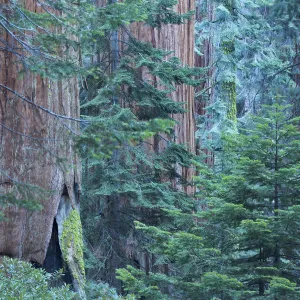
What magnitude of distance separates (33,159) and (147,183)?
3.31 metres

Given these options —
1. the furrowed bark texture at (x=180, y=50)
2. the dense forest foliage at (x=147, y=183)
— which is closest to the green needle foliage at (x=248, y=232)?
the dense forest foliage at (x=147, y=183)

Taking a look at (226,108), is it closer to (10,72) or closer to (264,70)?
(264,70)

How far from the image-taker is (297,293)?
6793 millimetres

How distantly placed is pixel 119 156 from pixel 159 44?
94.2 inches

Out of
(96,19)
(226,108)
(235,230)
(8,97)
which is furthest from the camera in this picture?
(226,108)

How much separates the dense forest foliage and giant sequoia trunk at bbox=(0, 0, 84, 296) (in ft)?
0.40

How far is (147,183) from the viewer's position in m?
9.84

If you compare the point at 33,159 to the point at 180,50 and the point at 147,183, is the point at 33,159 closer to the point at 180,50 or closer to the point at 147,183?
the point at 147,183

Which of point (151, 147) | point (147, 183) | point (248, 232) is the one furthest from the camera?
point (151, 147)

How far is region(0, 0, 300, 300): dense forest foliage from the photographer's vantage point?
5.75 meters

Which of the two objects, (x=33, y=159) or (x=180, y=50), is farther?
(x=180, y=50)

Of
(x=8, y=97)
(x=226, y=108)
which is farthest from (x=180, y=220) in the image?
(x=226, y=108)

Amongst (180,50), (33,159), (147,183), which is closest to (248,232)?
(33,159)

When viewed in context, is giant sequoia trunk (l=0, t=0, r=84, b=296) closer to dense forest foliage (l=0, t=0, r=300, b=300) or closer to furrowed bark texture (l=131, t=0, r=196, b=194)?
dense forest foliage (l=0, t=0, r=300, b=300)
